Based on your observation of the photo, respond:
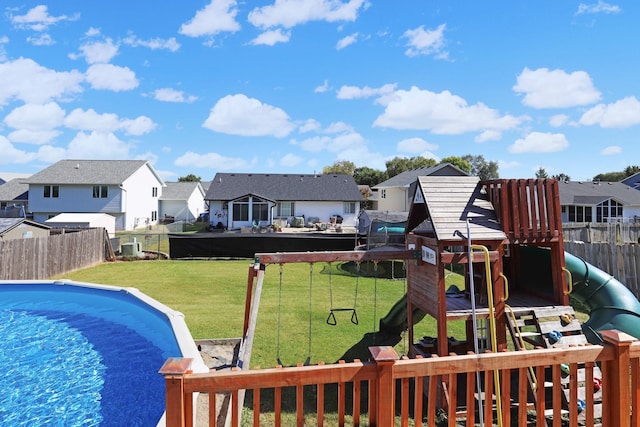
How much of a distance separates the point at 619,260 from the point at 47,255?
60.1 ft

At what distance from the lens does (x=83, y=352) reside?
325 inches

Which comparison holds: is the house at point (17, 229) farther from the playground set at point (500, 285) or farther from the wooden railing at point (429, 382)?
the wooden railing at point (429, 382)

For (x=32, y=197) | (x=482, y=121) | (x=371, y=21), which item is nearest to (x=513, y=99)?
(x=371, y=21)

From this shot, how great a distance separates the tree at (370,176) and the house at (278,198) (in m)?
26.3

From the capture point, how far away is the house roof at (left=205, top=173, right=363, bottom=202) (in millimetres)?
33750

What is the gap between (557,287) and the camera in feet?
19.3

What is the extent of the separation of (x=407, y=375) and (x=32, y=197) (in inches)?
1466

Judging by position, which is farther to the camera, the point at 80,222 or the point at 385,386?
the point at 80,222

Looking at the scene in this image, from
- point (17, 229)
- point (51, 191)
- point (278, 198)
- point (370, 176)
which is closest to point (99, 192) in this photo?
point (51, 191)

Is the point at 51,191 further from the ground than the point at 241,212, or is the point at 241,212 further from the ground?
the point at 51,191

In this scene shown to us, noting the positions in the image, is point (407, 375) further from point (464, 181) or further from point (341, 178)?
point (341, 178)

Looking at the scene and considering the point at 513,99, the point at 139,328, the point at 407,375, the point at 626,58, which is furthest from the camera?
the point at 513,99

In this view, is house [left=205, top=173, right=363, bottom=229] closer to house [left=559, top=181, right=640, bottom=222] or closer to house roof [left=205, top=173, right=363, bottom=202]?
house roof [left=205, top=173, right=363, bottom=202]

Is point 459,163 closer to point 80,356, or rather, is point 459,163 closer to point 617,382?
point 80,356
